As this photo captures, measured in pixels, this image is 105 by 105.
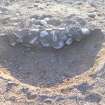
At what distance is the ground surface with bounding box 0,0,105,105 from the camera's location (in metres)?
5.79

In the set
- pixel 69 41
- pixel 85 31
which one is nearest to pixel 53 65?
pixel 69 41

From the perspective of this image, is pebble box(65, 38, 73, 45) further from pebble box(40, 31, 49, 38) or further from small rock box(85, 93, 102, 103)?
small rock box(85, 93, 102, 103)

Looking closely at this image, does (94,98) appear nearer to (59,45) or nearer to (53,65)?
(53,65)

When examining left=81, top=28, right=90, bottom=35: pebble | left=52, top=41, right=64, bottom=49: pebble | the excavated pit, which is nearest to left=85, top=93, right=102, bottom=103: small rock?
the excavated pit

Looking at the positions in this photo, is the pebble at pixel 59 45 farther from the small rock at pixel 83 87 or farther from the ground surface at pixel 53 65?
the small rock at pixel 83 87

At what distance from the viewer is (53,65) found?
22.0 feet

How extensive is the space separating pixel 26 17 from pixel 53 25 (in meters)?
0.58

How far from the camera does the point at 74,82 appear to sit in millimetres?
6105

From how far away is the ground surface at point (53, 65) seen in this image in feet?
19.0

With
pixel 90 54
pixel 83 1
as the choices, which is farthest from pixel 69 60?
pixel 83 1

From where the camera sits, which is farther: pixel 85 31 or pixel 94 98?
pixel 85 31

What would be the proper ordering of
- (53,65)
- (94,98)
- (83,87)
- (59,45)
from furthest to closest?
(59,45) < (53,65) < (83,87) < (94,98)

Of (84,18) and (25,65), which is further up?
(84,18)

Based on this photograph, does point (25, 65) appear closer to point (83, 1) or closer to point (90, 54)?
point (90, 54)
